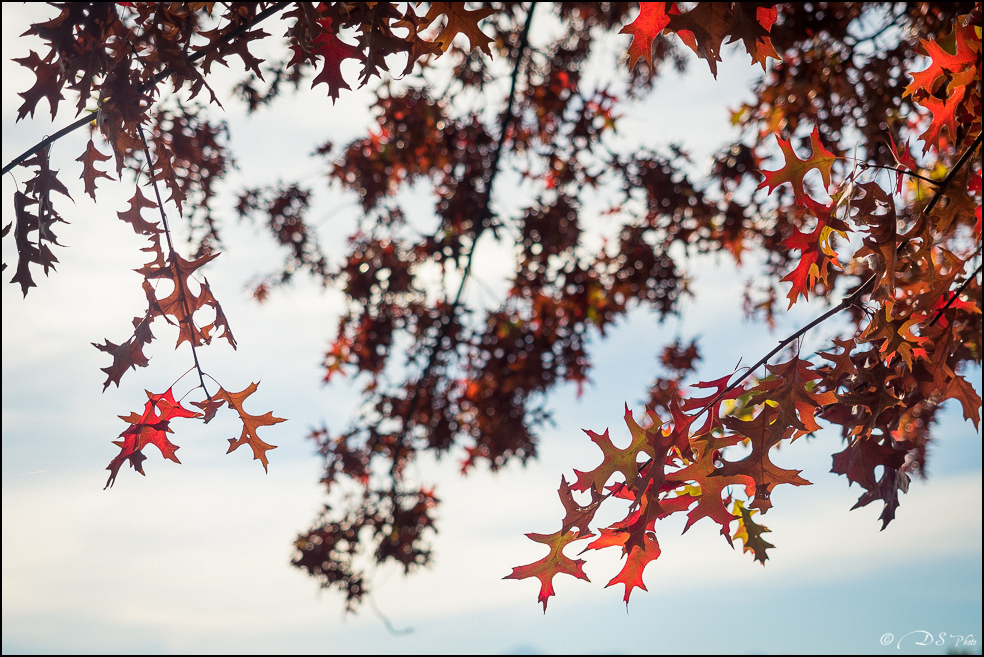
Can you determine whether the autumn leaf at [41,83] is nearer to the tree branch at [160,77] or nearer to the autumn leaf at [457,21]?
the tree branch at [160,77]

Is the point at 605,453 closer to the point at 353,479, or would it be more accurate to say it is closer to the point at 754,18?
the point at 754,18

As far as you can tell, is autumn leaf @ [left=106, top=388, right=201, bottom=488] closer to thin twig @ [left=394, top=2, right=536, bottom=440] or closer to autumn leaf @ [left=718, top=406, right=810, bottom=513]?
autumn leaf @ [left=718, top=406, right=810, bottom=513]

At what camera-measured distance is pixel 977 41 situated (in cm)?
169

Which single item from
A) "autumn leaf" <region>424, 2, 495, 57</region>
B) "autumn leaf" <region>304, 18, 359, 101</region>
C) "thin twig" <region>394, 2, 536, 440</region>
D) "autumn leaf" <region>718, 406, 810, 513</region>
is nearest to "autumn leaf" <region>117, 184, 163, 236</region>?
"autumn leaf" <region>304, 18, 359, 101</region>

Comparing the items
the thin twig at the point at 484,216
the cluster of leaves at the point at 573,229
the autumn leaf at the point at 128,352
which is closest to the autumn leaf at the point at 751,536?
the cluster of leaves at the point at 573,229

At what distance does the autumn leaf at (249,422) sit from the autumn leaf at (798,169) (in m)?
1.38

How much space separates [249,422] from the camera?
1677 mm

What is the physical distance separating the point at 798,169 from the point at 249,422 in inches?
60.4

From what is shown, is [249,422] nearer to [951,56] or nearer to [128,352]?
[128,352]

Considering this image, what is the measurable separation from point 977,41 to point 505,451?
14.0 ft

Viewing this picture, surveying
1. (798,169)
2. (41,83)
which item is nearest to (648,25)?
(798,169)

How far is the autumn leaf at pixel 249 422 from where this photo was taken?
5.37ft

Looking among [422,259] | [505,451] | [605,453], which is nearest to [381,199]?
[422,259]

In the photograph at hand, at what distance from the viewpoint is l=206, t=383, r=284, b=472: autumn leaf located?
64.4 inches
